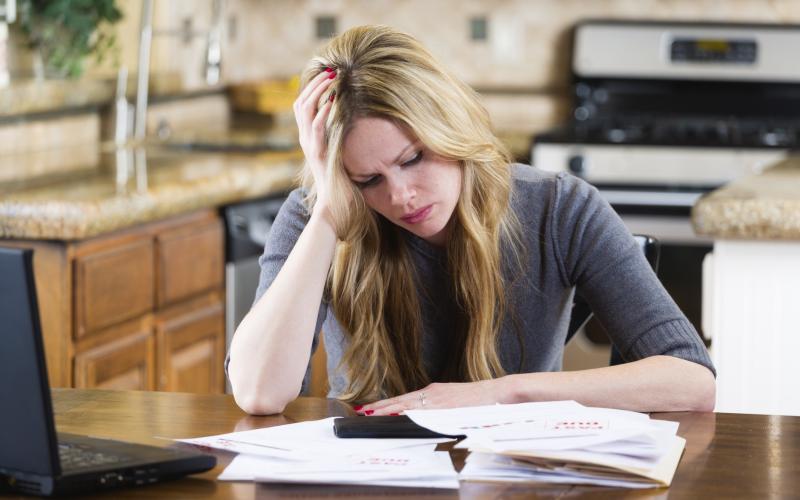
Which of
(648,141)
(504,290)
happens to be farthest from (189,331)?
(648,141)

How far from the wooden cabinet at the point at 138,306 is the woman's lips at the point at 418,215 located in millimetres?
1110

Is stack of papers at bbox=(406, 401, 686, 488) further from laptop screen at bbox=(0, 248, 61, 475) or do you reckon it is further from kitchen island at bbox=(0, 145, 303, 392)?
kitchen island at bbox=(0, 145, 303, 392)

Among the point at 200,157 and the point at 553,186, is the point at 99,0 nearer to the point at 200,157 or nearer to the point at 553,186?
the point at 200,157

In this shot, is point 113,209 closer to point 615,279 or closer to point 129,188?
point 129,188

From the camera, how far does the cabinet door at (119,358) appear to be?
2648mm

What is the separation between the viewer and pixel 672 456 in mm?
1309

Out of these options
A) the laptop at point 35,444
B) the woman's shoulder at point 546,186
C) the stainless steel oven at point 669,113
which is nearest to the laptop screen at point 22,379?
the laptop at point 35,444

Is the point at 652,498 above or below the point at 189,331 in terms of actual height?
above

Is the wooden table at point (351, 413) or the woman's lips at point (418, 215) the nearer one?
the wooden table at point (351, 413)

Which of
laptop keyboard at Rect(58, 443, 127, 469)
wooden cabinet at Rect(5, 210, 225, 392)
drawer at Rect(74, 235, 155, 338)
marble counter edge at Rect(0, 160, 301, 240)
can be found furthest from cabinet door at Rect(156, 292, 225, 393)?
laptop keyboard at Rect(58, 443, 127, 469)

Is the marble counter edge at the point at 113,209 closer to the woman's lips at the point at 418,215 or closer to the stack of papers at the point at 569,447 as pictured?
the woman's lips at the point at 418,215

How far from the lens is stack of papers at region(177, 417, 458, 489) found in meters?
1.23

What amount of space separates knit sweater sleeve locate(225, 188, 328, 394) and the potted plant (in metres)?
1.89

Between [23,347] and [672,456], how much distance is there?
68 cm
